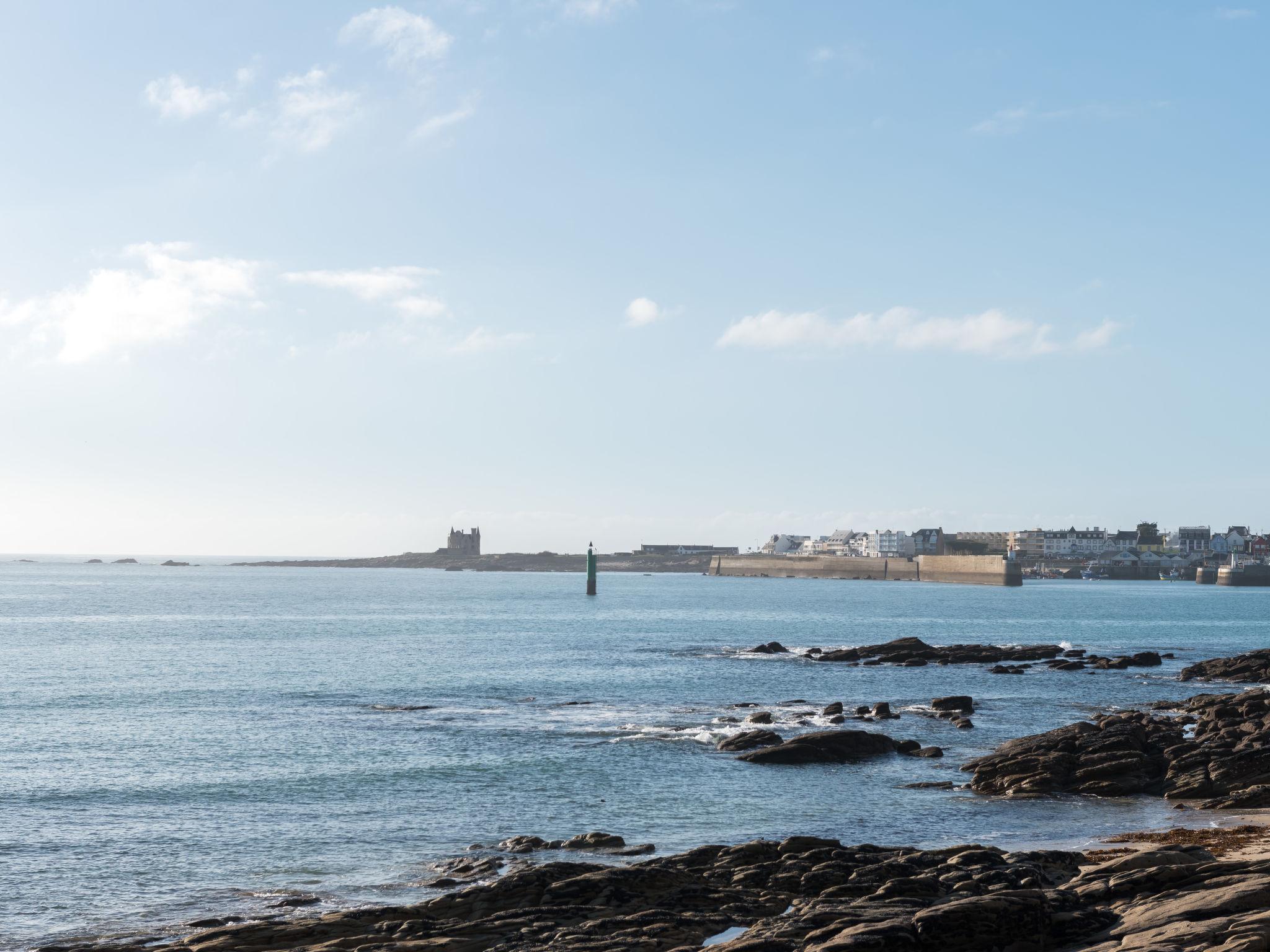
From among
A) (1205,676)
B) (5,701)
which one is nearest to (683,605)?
(1205,676)

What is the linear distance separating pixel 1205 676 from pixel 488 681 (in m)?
43.0

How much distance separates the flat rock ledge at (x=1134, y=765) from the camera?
34.1 meters

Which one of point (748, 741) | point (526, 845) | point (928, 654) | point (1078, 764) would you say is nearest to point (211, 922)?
point (526, 845)

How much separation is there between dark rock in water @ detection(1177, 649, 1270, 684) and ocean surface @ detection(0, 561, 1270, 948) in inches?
102

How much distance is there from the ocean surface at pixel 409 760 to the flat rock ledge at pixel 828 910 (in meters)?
3.18

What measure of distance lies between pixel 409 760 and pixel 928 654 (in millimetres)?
49853

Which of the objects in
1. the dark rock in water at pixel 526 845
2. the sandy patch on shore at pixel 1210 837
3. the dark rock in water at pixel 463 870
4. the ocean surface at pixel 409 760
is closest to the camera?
the dark rock in water at pixel 463 870

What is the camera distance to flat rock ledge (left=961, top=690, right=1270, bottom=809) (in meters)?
34.1

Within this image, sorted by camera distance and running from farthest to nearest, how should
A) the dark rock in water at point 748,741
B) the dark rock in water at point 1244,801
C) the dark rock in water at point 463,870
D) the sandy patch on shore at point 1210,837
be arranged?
the dark rock in water at point 748,741 < the dark rock in water at point 1244,801 < the sandy patch on shore at point 1210,837 < the dark rock in water at point 463,870

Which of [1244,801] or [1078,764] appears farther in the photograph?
[1078,764]

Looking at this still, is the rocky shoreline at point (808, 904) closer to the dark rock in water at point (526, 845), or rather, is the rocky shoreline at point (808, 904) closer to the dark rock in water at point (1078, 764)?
the dark rock in water at point (526, 845)

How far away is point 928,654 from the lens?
263 feet

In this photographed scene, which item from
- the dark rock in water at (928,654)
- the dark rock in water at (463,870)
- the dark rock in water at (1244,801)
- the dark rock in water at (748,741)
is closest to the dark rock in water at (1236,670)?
the dark rock in water at (928,654)

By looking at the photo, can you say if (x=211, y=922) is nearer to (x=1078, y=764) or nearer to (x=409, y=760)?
(x=409, y=760)
